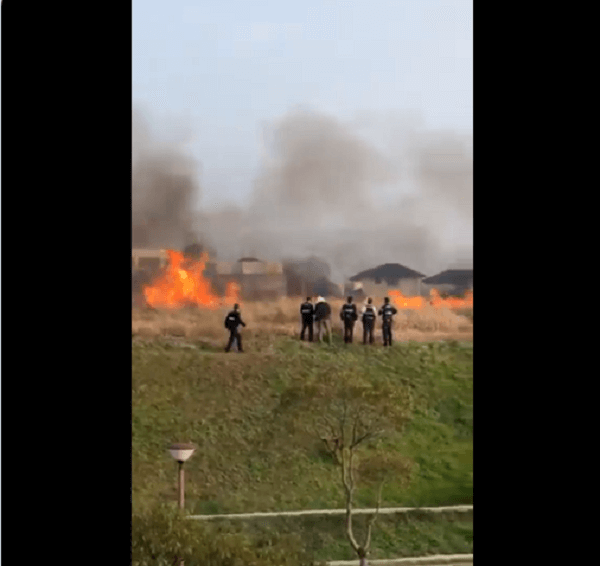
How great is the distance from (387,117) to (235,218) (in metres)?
1.65

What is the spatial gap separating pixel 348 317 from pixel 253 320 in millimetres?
755

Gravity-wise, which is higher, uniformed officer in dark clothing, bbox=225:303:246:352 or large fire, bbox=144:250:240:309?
large fire, bbox=144:250:240:309

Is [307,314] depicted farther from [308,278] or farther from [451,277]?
[451,277]

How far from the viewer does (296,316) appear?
6164 millimetres

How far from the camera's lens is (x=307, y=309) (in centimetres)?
602

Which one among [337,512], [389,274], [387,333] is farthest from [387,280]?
[337,512]

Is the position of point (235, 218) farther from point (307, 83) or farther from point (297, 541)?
point (297, 541)

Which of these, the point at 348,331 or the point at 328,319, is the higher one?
the point at 328,319

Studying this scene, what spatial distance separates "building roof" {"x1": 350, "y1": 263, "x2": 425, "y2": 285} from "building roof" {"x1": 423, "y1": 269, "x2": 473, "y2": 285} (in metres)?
0.11

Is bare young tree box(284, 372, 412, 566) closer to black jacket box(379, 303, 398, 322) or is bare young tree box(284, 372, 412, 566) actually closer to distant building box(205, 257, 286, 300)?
black jacket box(379, 303, 398, 322)

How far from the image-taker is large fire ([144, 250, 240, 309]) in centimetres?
571
